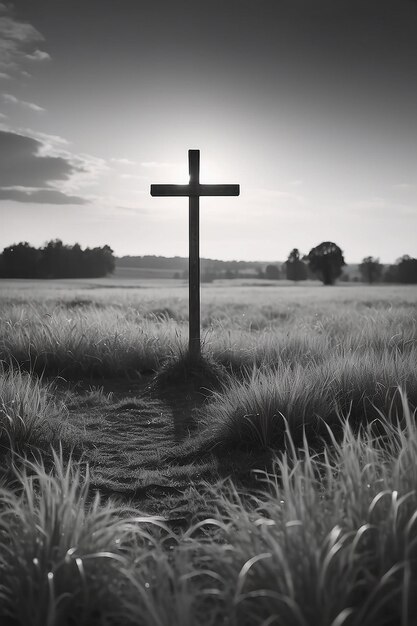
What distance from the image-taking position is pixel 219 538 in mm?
2586

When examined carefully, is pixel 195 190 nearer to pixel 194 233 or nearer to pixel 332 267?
pixel 194 233

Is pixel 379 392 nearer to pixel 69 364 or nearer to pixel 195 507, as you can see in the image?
pixel 195 507

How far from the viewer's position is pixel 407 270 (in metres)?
56.8

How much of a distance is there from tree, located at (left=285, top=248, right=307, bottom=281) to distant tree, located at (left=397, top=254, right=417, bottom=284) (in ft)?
34.6

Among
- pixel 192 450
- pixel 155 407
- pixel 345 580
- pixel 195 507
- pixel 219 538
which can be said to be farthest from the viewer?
pixel 155 407

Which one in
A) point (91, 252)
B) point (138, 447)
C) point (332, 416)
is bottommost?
point (138, 447)

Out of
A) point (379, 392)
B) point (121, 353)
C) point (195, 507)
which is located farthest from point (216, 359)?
point (195, 507)

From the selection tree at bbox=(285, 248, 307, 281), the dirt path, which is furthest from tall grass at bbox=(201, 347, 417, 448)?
tree at bbox=(285, 248, 307, 281)

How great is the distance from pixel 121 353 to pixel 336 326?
14.9 ft

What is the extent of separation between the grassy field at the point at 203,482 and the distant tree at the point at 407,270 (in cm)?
5158

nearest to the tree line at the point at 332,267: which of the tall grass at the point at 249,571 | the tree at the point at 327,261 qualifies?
the tree at the point at 327,261

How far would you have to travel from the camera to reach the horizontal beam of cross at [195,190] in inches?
259

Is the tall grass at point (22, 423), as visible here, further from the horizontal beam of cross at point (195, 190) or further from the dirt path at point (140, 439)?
the horizontal beam of cross at point (195, 190)

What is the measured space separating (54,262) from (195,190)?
3999cm
